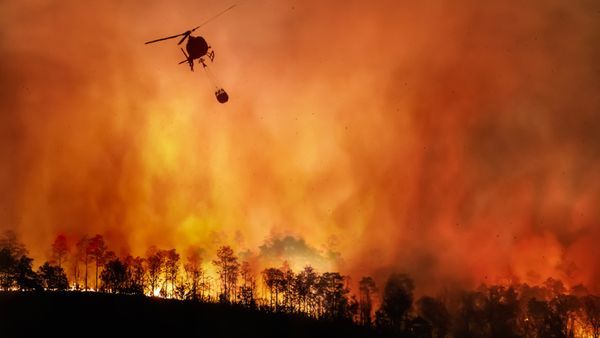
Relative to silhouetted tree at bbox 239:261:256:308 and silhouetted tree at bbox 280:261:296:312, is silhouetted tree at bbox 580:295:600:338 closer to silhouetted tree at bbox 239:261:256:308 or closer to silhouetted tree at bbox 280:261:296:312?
silhouetted tree at bbox 280:261:296:312

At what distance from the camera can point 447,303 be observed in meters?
190

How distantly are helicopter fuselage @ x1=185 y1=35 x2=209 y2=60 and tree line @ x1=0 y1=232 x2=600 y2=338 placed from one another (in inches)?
3504

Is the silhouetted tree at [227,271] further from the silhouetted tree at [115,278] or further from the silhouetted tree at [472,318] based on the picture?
the silhouetted tree at [472,318]

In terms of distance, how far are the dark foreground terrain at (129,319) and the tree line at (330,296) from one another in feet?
81.0

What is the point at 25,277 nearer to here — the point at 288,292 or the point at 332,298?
the point at 288,292

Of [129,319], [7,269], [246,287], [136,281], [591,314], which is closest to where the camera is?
[129,319]

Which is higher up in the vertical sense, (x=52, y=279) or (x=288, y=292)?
(x=52, y=279)

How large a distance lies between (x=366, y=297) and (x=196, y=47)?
141 meters

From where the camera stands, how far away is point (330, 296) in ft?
557

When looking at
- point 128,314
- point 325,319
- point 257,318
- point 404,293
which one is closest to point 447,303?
A: point 404,293

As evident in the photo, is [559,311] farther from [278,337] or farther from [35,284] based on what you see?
[35,284]

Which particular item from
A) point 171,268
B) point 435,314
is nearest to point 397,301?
point 435,314

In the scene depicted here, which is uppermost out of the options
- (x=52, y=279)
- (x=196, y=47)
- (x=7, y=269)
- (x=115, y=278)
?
(x=196, y=47)

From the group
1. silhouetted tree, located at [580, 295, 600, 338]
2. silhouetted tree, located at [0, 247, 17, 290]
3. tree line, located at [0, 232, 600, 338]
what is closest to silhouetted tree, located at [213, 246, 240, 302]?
tree line, located at [0, 232, 600, 338]
